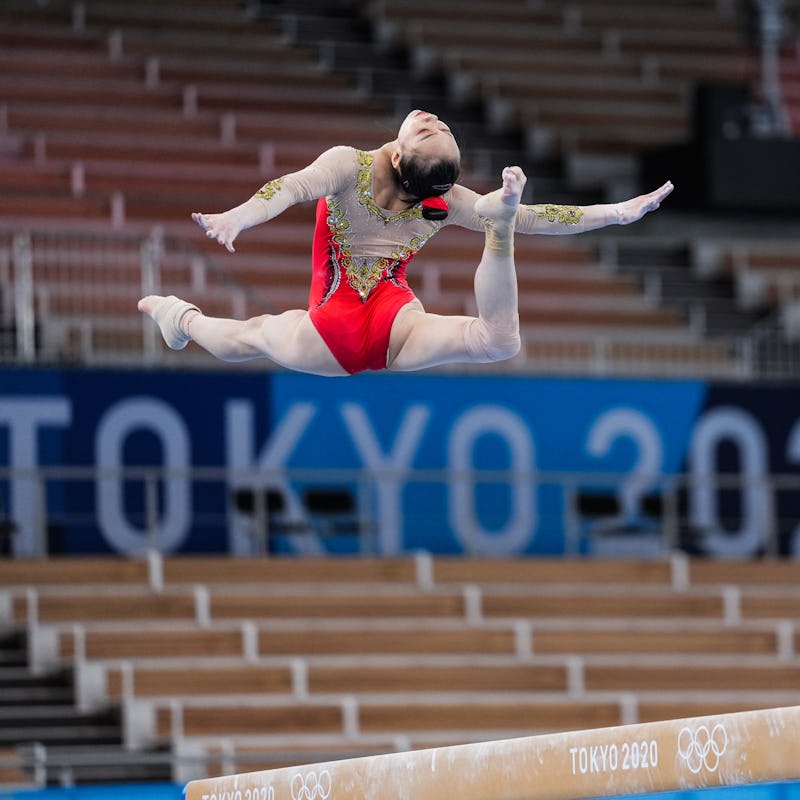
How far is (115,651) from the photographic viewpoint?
38.4ft

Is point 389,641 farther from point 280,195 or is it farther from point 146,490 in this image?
point 280,195

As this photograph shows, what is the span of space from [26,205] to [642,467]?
4.57 m

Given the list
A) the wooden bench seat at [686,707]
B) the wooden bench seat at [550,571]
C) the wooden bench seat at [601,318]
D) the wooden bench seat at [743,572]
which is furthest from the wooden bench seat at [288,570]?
the wooden bench seat at [601,318]

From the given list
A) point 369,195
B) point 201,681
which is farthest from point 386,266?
point 201,681

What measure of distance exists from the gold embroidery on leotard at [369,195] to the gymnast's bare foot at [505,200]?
0.56 metres

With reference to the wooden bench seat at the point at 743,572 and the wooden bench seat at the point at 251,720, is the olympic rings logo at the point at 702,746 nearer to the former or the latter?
the wooden bench seat at the point at 251,720

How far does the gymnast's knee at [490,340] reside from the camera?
641cm

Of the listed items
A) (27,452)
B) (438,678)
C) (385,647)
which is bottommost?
(438,678)

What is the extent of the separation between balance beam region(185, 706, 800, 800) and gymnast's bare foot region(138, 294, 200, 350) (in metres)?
1.50

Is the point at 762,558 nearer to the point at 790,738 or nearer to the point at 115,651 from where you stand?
the point at 115,651

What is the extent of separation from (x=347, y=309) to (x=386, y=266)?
0.21 meters

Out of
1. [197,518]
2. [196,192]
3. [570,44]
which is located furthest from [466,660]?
[570,44]

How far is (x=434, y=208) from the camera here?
262 inches

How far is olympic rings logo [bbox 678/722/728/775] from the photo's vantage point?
589cm
